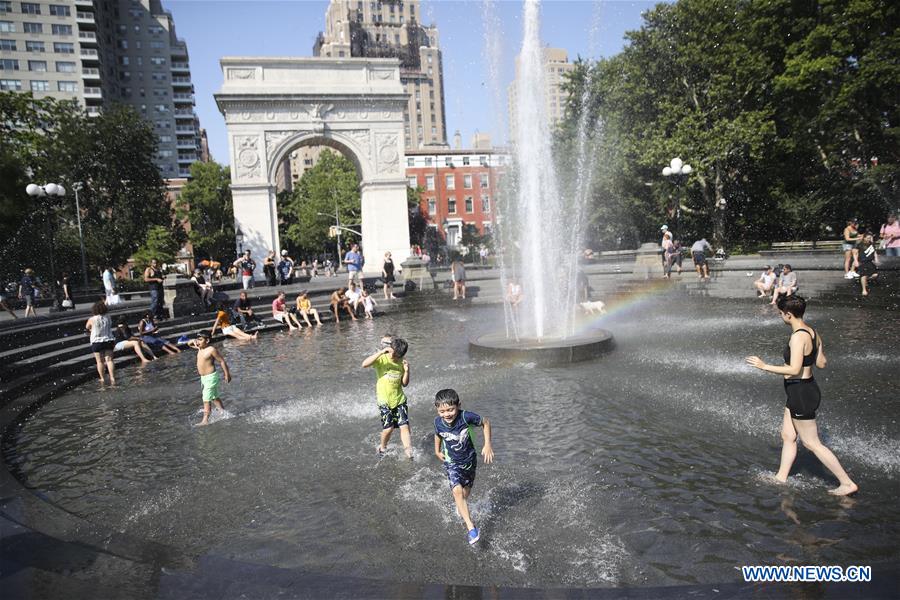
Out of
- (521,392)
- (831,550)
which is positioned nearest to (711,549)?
(831,550)

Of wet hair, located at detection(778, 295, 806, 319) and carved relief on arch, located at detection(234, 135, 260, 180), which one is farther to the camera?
carved relief on arch, located at detection(234, 135, 260, 180)

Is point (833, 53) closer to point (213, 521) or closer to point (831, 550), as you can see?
point (831, 550)

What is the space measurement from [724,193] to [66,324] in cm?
3542

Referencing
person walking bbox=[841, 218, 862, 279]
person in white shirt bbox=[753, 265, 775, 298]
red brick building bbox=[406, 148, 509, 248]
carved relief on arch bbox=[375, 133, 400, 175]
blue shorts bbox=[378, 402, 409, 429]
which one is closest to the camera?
blue shorts bbox=[378, 402, 409, 429]

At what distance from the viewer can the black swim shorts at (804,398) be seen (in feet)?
15.2

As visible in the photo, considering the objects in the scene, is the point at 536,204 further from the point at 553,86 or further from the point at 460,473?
the point at 553,86

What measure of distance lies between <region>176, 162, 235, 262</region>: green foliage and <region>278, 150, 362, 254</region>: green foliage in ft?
23.0

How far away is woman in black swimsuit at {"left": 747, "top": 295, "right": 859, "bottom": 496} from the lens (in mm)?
4586

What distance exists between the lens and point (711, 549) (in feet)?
13.1

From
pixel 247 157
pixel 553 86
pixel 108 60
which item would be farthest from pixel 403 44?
pixel 247 157

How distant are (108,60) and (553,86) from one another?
5973 cm

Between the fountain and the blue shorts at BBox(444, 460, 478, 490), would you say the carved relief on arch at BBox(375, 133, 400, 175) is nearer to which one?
the fountain

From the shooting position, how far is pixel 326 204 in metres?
64.2

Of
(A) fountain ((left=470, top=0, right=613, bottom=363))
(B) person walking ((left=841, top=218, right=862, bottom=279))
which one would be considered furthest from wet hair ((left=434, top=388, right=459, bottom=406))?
(B) person walking ((left=841, top=218, right=862, bottom=279))
